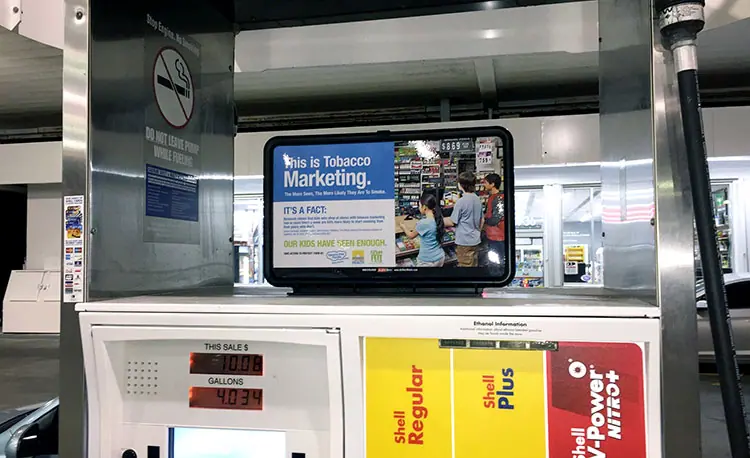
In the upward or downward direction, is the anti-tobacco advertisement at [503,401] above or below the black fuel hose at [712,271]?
below

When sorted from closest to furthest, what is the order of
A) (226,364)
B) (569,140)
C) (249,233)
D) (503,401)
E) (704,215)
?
(704,215)
(503,401)
(226,364)
(569,140)
(249,233)

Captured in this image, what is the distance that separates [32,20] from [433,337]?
1.39 m

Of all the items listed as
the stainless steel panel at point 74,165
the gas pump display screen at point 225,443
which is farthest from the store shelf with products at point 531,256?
the stainless steel panel at point 74,165

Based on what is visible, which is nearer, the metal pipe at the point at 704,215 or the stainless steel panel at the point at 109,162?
the metal pipe at the point at 704,215

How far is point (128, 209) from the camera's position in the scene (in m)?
1.40

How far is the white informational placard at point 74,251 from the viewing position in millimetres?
1246

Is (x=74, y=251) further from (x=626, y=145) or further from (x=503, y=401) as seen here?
(x=626, y=145)

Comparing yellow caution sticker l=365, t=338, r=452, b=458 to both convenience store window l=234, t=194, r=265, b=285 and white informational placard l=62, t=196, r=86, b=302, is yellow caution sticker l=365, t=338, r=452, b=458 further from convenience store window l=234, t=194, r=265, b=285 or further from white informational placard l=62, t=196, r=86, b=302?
convenience store window l=234, t=194, r=265, b=285

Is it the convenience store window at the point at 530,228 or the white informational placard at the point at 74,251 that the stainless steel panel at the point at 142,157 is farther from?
the convenience store window at the point at 530,228

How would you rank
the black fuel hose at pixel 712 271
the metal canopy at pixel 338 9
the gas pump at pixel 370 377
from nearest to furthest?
the black fuel hose at pixel 712 271 < the gas pump at pixel 370 377 < the metal canopy at pixel 338 9

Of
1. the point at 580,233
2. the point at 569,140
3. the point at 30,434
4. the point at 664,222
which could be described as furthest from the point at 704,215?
the point at 580,233

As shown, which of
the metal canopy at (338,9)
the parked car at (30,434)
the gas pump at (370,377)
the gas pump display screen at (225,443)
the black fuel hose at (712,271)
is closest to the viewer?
the black fuel hose at (712,271)

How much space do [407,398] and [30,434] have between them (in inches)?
77.4

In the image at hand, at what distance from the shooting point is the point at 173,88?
65.0 inches
